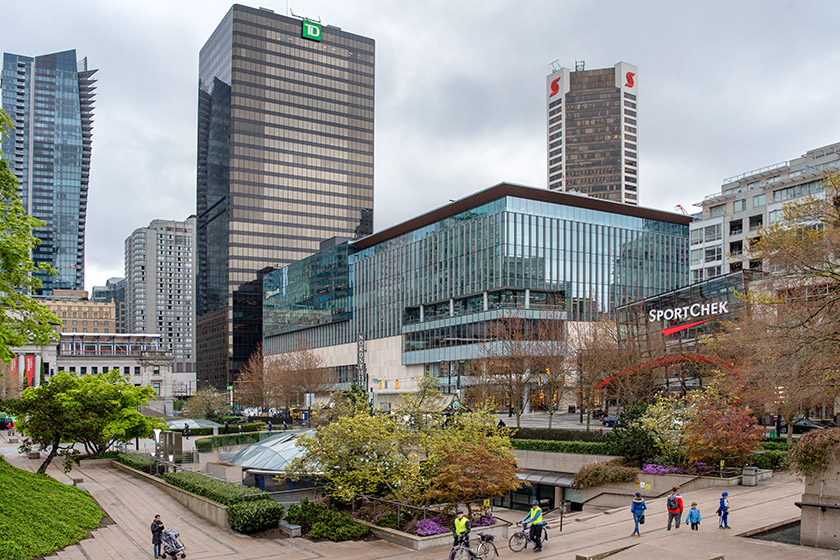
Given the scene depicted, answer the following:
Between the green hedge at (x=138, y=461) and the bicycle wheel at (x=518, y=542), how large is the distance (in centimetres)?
2410

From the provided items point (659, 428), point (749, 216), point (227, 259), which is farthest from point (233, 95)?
point (659, 428)

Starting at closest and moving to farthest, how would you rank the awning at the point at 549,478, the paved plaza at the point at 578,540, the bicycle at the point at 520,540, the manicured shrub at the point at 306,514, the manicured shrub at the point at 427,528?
the paved plaza at the point at 578,540, the bicycle at the point at 520,540, the manicured shrub at the point at 427,528, the manicured shrub at the point at 306,514, the awning at the point at 549,478

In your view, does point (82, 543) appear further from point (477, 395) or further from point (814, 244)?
point (477, 395)

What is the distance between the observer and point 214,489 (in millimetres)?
28781

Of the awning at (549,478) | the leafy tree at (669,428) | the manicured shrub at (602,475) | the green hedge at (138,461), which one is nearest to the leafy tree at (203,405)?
the green hedge at (138,461)

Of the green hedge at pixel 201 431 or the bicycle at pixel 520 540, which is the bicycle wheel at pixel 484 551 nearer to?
the bicycle at pixel 520 540

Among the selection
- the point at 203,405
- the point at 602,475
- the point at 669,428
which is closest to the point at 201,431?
the point at 203,405

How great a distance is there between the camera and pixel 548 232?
86.4 metres

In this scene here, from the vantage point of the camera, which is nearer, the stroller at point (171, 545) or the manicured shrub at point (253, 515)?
the stroller at point (171, 545)

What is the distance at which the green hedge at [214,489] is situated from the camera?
2722 cm

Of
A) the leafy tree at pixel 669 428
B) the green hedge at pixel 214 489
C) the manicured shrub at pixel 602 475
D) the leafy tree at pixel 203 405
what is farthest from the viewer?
the leafy tree at pixel 203 405

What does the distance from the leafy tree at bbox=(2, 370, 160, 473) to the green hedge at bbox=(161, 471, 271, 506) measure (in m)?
8.20

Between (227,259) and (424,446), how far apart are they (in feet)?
462

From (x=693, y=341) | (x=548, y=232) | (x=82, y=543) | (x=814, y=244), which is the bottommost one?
(x=82, y=543)
